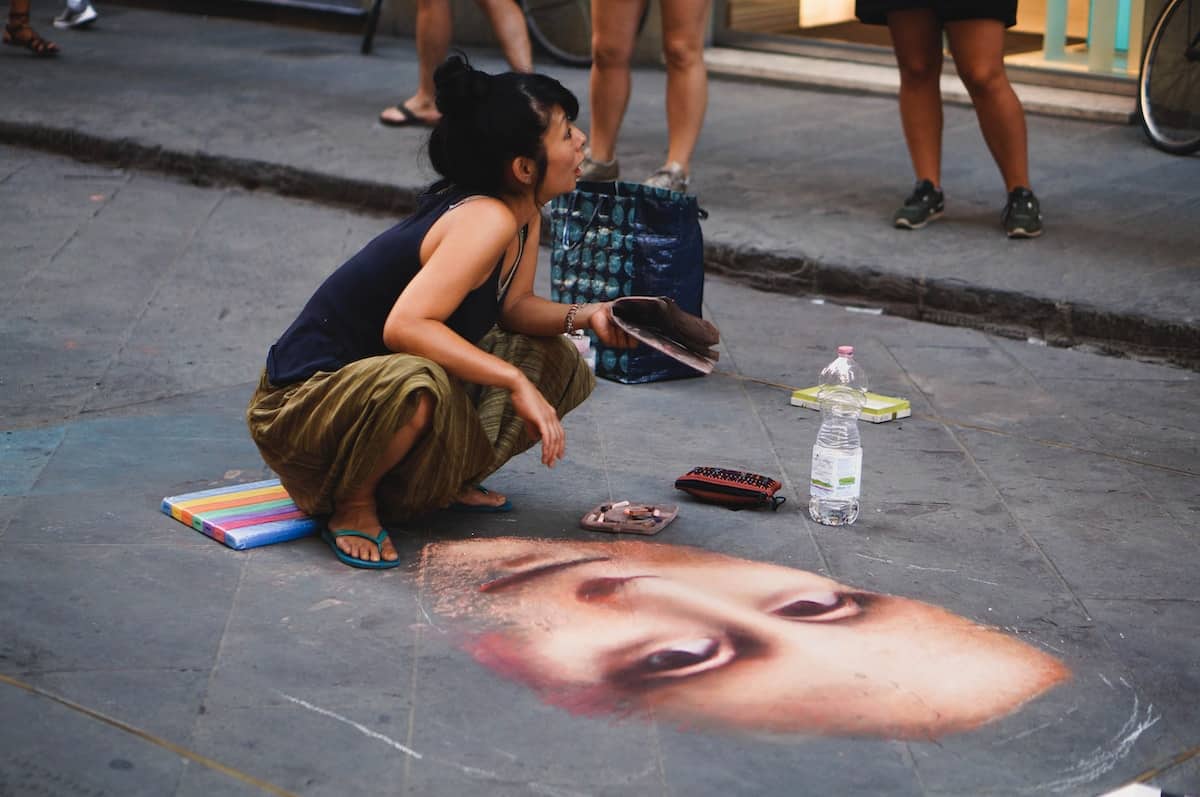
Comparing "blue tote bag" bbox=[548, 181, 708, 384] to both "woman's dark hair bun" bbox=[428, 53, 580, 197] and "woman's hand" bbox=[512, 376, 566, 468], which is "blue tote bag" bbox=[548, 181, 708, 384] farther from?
"woman's hand" bbox=[512, 376, 566, 468]

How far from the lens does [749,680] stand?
303cm

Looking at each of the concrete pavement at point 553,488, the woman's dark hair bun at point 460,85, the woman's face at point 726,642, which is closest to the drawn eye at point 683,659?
the woman's face at point 726,642

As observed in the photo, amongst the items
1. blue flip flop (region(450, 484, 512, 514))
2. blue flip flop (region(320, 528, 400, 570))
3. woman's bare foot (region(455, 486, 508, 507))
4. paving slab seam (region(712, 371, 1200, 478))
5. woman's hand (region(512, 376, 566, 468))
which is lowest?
paving slab seam (region(712, 371, 1200, 478))

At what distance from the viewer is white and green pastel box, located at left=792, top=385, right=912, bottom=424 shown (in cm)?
457

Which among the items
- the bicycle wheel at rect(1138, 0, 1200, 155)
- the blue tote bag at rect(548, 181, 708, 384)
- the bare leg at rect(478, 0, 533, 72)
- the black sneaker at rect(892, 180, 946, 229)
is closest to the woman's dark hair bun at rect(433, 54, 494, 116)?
the blue tote bag at rect(548, 181, 708, 384)

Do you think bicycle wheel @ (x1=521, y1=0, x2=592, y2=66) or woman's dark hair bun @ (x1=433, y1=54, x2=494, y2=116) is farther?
bicycle wheel @ (x1=521, y1=0, x2=592, y2=66)

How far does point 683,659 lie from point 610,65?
368 centimetres

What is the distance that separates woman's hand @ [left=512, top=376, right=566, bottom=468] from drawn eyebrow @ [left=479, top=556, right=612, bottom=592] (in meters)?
0.27

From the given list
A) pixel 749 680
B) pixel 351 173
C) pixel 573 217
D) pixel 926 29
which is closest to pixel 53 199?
pixel 351 173

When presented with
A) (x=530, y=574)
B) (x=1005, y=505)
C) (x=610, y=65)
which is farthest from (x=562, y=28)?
(x=530, y=574)

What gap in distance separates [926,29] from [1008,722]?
11.8 ft

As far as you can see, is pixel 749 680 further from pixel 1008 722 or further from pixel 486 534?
pixel 486 534

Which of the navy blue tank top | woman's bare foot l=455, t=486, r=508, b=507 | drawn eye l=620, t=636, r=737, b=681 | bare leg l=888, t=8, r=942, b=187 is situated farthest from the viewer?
bare leg l=888, t=8, r=942, b=187

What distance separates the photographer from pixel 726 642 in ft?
10.5
